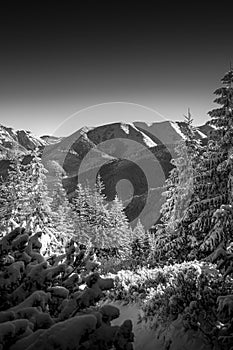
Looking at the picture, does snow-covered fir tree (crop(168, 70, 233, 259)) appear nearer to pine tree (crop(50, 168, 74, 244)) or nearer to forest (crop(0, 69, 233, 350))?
forest (crop(0, 69, 233, 350))

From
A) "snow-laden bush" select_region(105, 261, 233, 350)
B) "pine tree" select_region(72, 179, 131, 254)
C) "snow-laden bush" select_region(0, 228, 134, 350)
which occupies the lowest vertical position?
"pine tree" select_region(72, 179, 131, 254)

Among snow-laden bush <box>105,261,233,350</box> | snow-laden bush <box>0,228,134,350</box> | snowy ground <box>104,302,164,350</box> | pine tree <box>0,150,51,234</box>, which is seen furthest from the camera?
pine tree <box>0,150,51,234</box>

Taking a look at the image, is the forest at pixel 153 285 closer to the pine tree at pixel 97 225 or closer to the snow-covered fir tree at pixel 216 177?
the snow-covered fir tree at pixel 216 177

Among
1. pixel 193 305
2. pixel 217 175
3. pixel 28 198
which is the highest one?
pixel 217 175

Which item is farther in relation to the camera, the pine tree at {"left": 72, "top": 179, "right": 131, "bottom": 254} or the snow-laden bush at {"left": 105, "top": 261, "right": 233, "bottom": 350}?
the pine tree at {"left": 72, "top": 179, "right": 131, "bottom": 254}

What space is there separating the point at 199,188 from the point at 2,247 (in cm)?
1268

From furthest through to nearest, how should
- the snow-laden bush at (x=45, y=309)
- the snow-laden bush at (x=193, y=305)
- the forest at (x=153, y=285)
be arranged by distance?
the snow-laden bush at (x=193, y=305), the forest at (x=153, y=285), the snow-laden bush at (x=45, y=309)

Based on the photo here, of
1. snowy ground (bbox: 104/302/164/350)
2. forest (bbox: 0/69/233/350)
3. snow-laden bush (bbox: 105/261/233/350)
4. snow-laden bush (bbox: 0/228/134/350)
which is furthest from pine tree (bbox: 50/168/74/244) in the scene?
snow-laden bush (bbox: 0/228/134/350)

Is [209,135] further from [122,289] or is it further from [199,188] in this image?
[122,289]

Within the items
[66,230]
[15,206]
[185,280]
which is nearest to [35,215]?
[15,206]

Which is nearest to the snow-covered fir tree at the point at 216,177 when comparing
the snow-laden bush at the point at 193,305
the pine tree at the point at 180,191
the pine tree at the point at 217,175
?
the pine tree at the point at 217,175

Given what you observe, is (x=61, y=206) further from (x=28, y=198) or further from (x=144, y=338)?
(x=144, y=338)

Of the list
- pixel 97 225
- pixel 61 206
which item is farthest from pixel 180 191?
pixel 61 206

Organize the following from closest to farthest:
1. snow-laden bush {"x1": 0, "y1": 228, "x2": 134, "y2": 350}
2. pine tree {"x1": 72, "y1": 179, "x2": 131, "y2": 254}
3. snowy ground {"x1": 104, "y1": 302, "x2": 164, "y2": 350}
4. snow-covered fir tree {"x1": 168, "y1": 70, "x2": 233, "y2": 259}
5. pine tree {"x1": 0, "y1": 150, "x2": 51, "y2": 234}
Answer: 1. snow-laden bush {"x1": 0, "y1": 228, "x2": 134, "y2": 350}
2. snowy ground {"x1": 104, "y1": 302, "x2": 164, "y2": 350}
3. snow-covered fir tree {"x1": 168, "y1": 70, "x2": 233, "y2": 259}
4. pine tree {"x1": 0, "y1": 150, "x2": 51, "y2": 234}
5. pine tree {"x1": 72, "y1": 179, "x2": 131, "y2": 254}
